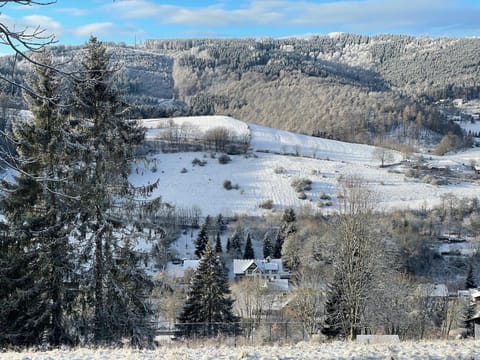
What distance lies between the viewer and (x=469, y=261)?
34906mm

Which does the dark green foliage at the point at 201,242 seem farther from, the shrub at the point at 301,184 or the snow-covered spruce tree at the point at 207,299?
the snow-covered spruce tree at the point at 207,299

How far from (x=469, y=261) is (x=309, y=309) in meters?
23.0

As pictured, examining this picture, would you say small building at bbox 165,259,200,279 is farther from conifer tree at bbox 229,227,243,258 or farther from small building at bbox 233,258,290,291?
conifer tree at bbox 229,227,243,258

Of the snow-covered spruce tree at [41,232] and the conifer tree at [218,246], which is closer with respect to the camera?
the snow-covered spruce tree at [41,232]

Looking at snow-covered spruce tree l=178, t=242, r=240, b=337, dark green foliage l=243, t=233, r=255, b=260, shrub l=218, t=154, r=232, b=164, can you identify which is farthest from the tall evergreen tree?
shrub l=218, t=154, r=232, b=164

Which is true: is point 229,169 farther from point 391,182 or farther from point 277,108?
point 277,108

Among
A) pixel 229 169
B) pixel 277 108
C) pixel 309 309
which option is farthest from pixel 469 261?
pixel 277 108

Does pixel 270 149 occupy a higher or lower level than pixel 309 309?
higher

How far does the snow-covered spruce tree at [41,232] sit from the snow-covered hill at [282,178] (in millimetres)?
29349

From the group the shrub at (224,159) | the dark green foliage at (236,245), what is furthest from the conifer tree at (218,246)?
the shrub at (224,159)

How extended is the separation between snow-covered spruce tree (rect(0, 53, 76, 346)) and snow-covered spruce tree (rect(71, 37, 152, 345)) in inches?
14.3

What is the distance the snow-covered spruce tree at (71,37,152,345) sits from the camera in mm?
9227

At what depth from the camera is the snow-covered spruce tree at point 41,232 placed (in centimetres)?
918

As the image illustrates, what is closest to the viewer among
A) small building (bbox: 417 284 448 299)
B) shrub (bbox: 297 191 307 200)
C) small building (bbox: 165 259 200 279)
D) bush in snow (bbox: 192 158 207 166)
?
small building (bbox: 417 284 448 299)
